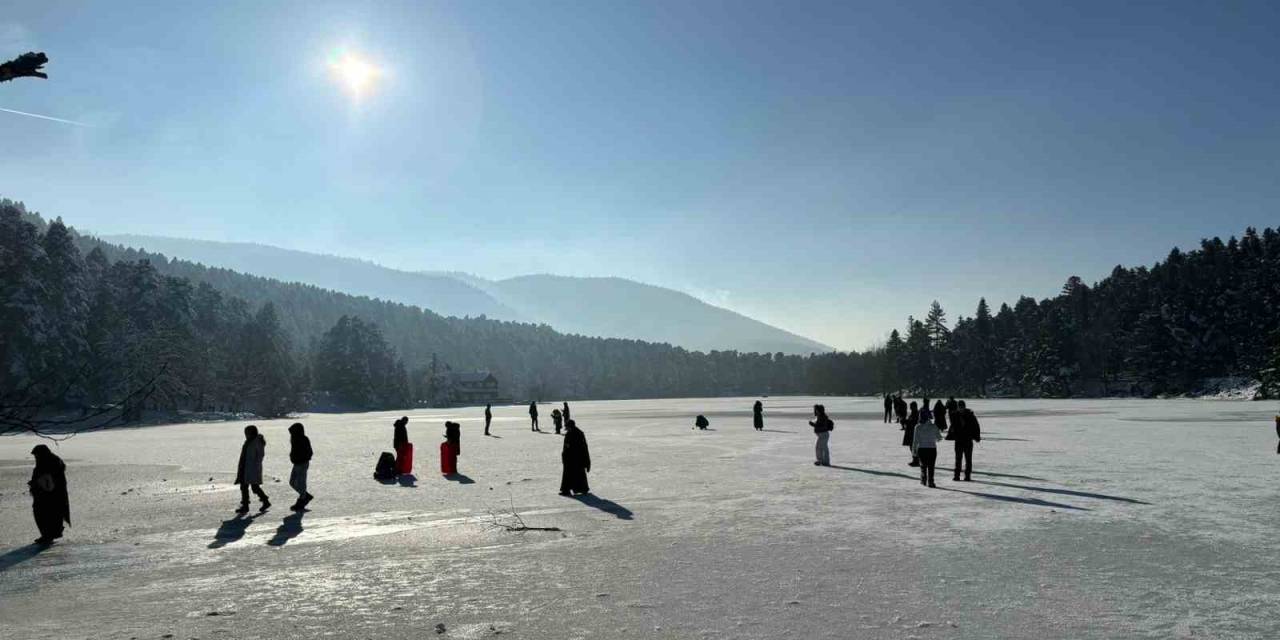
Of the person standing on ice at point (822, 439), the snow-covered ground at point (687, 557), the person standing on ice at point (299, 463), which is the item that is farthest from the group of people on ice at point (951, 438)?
the person standing on ice at point (299, 463)

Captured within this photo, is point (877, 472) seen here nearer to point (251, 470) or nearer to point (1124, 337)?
point (251, 470)

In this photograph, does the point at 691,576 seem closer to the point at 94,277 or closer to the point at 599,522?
the point at 599,522

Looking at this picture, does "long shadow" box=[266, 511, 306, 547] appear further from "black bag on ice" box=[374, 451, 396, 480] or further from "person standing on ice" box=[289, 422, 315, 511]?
"black bag on ice" box=[374, 451, 396, 480]

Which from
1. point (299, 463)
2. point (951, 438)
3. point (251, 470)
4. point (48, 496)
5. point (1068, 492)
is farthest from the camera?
point (951, 438)

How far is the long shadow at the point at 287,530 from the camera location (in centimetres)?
1165

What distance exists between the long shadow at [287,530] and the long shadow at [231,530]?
61cm

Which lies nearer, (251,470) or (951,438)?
(251,470)

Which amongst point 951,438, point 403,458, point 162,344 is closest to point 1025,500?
point 951,438

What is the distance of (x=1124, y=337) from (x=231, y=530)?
118 m

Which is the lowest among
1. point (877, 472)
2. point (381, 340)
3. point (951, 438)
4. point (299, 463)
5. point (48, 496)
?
point (877, 472)

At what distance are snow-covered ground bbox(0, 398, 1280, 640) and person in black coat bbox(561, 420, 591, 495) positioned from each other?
2.16 feet

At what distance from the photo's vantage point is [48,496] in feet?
39.8

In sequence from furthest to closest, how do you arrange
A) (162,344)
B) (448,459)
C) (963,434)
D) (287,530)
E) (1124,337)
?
(1124,337) → (162,344) → (448,459) → (963,434) → (287,530)

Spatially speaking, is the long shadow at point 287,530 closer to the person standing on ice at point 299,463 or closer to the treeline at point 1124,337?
the person standing on ice at point 299,463
